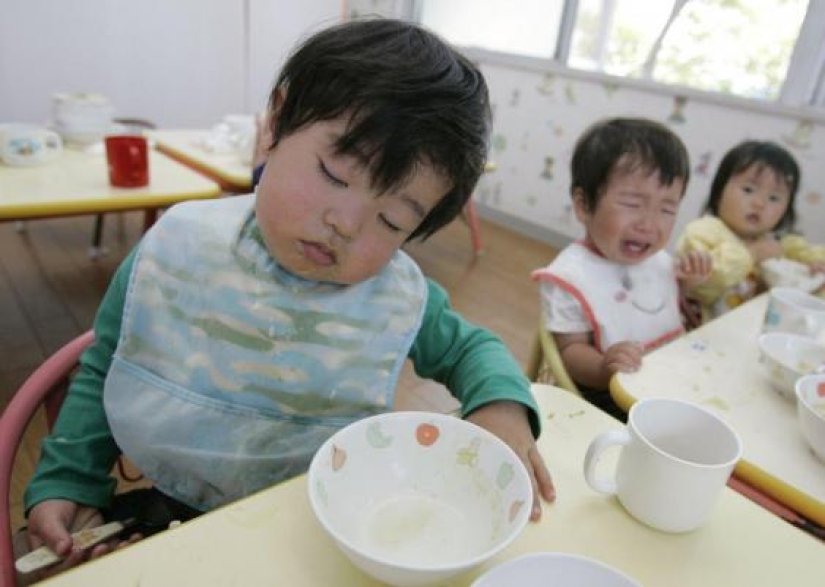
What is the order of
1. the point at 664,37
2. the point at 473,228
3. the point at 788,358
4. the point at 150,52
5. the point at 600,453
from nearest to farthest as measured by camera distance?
the point at 600,453 → the point at 788,358 → the point at 664,37 → the point at 473,228 → the point at 150,52

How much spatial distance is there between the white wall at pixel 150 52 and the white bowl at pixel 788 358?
2.88 m

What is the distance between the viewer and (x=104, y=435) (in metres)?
0.77

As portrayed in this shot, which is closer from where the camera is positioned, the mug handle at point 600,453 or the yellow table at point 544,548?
the yellow table at point 544,548

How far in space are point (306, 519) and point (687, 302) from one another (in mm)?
1202

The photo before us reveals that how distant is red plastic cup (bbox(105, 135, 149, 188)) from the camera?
4.97 ft

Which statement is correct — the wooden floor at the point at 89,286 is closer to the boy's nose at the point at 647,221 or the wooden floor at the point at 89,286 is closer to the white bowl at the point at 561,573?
the boy's nose at the point at 647,221

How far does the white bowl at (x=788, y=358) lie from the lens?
2.77 ft

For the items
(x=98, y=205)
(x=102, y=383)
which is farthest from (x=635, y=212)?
(x=98, y=205)

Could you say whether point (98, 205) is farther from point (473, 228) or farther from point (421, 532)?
point (473, 228)

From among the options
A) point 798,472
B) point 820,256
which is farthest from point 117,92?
point 798,472

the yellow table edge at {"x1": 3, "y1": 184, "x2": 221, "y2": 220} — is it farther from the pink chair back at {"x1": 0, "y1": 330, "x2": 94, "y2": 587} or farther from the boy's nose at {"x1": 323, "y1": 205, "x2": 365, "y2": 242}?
the boy's nose at {"x1": 323, "y1": 205, "x2": 365, "y2": 242}

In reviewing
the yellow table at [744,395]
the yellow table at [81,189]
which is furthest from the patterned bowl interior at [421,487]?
the yellow table at [81,189]

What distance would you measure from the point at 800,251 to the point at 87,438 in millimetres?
1723

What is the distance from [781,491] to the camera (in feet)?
2.24
